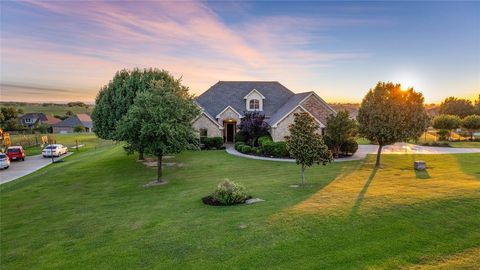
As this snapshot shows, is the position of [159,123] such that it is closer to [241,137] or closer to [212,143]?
[212,143]

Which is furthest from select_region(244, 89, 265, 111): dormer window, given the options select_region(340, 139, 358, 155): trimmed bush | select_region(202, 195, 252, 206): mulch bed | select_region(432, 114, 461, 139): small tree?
select_region(432, 114, 461, 139): small tree

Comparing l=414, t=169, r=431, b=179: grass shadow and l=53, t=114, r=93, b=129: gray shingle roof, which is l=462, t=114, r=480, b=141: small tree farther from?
l=53, t=114, r=93, b=129: gray shingle roof

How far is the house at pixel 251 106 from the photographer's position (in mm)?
36406

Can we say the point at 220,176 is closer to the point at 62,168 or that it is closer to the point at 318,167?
the point at 318,167

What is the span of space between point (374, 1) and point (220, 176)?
15.5 metres

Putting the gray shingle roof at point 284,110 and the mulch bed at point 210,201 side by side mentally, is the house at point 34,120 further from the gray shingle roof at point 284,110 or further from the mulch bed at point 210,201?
the mulch bed at point 210,201

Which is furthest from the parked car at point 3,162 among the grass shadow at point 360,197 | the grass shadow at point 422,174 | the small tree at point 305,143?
the grass shadow at point 422,174

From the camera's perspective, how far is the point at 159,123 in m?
19.6

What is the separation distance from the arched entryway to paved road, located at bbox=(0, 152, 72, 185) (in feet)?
70.2

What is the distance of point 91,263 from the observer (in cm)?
845

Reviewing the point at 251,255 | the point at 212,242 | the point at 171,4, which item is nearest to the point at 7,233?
the point at 212,242

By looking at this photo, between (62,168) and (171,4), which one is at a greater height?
(171,4)

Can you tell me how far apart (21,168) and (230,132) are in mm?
24196

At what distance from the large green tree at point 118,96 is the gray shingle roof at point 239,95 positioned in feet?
43.7
